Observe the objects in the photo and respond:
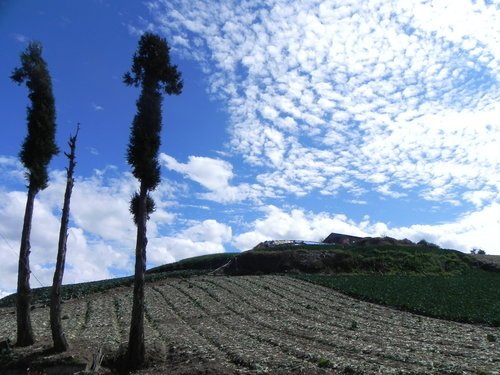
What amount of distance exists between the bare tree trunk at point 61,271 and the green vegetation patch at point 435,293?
20569 millimetres

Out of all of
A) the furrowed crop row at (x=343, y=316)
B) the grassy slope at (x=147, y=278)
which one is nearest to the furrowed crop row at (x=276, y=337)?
the furrowed crop row at (x=343, y=316)

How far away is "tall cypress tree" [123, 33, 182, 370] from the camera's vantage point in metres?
18.0

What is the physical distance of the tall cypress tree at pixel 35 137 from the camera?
20.3 metres

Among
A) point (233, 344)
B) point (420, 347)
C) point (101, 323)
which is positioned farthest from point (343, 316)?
point (101, 323)

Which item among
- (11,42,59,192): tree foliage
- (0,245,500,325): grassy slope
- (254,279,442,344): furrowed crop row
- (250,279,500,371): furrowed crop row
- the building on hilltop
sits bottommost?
(250,279,500,371): furrowed crop row

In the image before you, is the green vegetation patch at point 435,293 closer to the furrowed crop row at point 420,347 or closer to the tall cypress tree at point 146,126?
the furrowed crop row at point 420,347

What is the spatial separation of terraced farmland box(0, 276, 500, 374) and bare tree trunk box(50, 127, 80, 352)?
30.9 inches

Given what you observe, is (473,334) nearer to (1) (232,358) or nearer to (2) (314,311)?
(2) (314,311)

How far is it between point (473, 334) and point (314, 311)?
9307 millimetres

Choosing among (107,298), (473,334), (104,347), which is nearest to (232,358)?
(104,347)

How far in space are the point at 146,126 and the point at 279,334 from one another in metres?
10.7

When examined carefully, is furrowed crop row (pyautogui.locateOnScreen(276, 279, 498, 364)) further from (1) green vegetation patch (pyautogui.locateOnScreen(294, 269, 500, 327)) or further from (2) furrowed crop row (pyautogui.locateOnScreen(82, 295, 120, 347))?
(2) furrowed crop row (pyautogui.locateOnScreen(82, 295, 120, 347))

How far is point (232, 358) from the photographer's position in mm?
16203

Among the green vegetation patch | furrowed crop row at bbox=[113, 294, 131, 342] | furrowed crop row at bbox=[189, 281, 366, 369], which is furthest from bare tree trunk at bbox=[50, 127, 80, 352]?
the green vegetation patch
